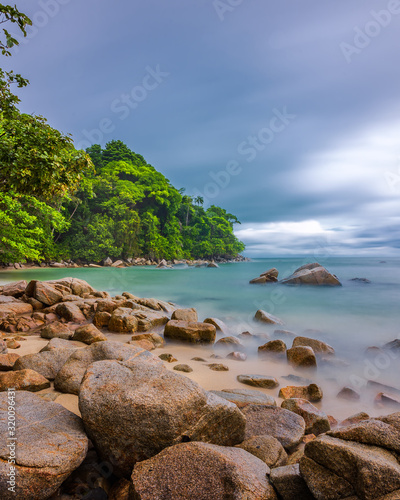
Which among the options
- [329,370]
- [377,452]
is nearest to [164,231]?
[329,370]

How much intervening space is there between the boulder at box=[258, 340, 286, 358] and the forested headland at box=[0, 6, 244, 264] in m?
5.72

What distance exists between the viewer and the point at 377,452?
6.64 ft

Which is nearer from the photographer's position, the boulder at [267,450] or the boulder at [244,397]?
the boulder at [267,450]

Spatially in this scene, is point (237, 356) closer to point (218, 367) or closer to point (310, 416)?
point (218, 367)

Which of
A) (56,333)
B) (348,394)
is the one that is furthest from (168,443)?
(56,333)

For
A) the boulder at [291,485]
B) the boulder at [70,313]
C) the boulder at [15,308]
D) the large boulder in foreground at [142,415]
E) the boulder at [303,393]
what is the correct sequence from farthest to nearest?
the boulder at [70,313]
the boulder at [15,308]
the boulder at [303,393]
the large boulder in foreground at [142,415]
the boulder at [291,485]

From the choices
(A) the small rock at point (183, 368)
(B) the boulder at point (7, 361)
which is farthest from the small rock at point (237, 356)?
(B) the boulder at point (7, 361)

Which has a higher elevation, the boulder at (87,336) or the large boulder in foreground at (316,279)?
the large boulder in foreground at (316,279)

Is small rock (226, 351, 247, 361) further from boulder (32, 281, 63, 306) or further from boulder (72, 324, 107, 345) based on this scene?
boulder (32, 281, 63, 306)

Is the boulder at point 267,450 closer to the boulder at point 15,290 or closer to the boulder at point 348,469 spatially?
the boulder at point 348,469

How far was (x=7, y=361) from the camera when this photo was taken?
4.26 m

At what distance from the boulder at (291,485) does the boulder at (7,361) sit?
401 centimetres

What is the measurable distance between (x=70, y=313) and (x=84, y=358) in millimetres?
5390

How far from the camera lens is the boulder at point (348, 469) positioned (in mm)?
1765
